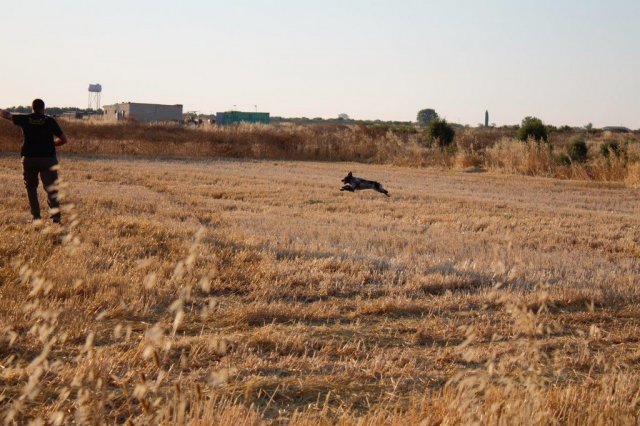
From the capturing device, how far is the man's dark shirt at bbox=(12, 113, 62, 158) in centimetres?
1062

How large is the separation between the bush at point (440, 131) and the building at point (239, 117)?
138 feet

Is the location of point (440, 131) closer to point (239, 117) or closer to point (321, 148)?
point (321, 148)

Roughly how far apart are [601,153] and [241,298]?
83.5 ft

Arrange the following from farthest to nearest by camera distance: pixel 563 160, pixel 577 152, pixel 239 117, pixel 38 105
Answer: pixel 239 117 → pixel 577 152 → pixel 563 160 → pixel 38 105

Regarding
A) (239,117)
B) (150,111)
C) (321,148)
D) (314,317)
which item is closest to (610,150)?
(321,148)

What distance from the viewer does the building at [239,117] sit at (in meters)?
81.2

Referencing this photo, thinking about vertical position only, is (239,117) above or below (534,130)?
above

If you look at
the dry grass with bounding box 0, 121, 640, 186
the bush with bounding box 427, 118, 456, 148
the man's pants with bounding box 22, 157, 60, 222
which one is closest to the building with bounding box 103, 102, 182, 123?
the dry grass with bounding box 0, 121, 640, 186

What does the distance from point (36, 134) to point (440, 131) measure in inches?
1206

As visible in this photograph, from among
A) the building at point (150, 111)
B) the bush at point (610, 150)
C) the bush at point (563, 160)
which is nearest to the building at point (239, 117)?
the building at point (150, 111)

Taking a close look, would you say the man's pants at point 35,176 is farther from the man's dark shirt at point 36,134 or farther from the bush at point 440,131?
the bush at point 440,131

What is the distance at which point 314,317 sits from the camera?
20.8ft

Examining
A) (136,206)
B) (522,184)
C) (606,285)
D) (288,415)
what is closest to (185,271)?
(288,415)

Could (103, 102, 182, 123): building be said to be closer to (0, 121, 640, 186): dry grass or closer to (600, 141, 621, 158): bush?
(0, 121, 640, 186): dry grass
